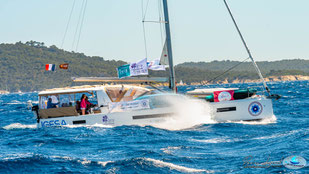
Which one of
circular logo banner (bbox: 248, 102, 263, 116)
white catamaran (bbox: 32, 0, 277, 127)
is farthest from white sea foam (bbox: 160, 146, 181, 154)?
circular logo banner (bbox: 248, 102, 263, 116)

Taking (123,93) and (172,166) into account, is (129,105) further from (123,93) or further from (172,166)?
(172,166)

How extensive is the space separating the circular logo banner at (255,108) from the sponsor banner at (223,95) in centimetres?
83

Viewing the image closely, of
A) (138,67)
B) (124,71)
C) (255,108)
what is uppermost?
(138,67)

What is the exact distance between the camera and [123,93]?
736 inches

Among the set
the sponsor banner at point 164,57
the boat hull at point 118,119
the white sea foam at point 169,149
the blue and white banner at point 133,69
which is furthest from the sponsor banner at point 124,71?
the white sea foam at point 169,149

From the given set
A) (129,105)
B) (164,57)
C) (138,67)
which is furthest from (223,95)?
(138,67)

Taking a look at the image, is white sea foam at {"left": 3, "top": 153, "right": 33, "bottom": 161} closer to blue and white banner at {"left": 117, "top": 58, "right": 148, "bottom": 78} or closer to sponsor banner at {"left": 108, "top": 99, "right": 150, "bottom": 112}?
sponsor banner at {"left": 108, "top": 99, "right": 150, "bottom": 112}

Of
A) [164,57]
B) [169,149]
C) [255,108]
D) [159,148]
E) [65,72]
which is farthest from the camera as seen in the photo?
[65,72]

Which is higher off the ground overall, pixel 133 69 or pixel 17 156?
pixel 133 69

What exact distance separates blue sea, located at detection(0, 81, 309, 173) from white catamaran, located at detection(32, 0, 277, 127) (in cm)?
58

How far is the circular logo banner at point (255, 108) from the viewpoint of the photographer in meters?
16.8

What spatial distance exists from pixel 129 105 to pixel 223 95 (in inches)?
151

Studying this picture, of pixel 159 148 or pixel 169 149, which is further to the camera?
pixel 159 148

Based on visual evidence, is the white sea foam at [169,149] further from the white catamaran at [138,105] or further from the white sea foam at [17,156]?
the white catamaran at [138,105]
